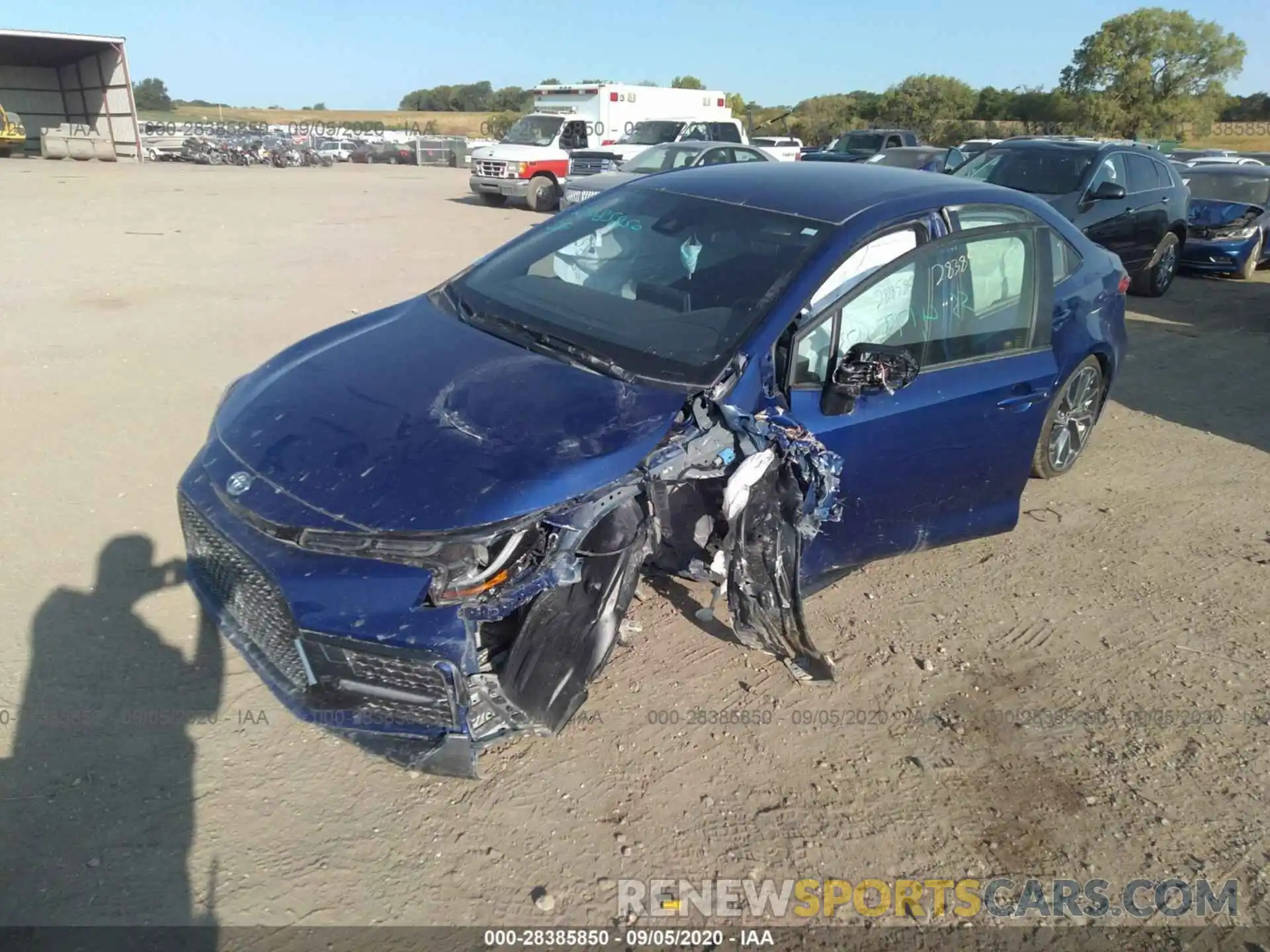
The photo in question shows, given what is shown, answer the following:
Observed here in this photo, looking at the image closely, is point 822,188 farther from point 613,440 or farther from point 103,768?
point 103,768

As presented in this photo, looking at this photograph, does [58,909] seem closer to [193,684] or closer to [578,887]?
[193,684]

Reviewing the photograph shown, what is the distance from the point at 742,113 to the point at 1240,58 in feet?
91.6

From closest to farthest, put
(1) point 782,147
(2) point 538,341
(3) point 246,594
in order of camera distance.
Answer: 1. (3) point 246,594
2. (2) point 538,341
3. (1) point 782,147

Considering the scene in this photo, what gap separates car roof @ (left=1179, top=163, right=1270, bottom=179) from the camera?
1350cm

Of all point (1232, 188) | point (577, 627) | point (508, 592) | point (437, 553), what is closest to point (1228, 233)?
point (1232, 188)

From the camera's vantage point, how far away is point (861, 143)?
25.7 metres

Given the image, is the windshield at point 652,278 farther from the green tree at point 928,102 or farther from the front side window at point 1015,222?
the green tree at point 928,102

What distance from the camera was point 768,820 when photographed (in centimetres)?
281

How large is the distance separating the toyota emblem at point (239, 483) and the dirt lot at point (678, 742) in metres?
0.80

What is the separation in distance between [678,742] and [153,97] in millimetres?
98451

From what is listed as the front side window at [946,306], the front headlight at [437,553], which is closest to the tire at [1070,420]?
the front side window at [946,306]

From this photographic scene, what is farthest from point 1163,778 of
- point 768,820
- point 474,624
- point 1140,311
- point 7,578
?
point 1140,311

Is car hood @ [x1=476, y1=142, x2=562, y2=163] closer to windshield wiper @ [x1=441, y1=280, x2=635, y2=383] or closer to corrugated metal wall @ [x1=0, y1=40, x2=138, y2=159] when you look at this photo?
windshield wiper @ [x1=441, y1=280, x2=635, y2=383]

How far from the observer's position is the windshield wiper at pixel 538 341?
3.23 metres
